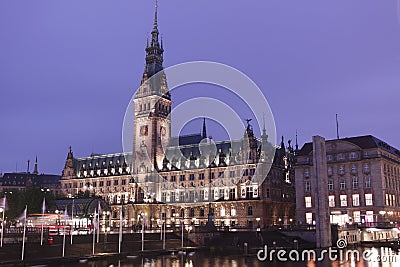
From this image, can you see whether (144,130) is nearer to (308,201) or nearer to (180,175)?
(180,175)

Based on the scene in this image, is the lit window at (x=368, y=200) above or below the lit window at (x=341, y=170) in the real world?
below

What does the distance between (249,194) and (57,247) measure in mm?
70726

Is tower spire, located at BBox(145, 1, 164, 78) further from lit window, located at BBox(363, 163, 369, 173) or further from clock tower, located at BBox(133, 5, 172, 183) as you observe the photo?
lit window, located at BBox(363, 163, 369, 173)

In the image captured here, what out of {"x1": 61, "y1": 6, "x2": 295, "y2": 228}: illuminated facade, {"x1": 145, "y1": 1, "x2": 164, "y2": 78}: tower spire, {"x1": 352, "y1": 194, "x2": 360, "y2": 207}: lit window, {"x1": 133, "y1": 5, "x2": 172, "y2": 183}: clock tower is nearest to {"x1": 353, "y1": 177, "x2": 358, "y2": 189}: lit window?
{"x1": 352, "y1": 194, "x2": 360, "y2": 207}: lit window

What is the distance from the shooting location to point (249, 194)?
124m

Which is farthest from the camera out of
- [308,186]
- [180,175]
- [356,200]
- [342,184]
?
[180,175]

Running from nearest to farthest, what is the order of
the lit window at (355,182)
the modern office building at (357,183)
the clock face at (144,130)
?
the modern office building at (357,183) → the lit window at (355,182) → the clock face at (144,130)

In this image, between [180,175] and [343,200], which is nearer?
[343,200]

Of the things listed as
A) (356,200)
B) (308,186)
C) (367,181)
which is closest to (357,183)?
(367,181)

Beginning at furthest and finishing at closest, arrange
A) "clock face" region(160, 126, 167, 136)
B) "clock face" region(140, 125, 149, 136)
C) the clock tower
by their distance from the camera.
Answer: "clock face" region(160, 126, 167, 136) < "clock face" region(140, 125, 149, 136) < the clock tower

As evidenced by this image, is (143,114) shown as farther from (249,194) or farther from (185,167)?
(249,194)

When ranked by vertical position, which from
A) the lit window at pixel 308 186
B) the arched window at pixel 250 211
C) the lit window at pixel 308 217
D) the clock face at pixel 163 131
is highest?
the clock face at pixel 163 131

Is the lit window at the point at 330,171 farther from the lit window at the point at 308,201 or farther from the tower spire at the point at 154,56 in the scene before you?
the tower spire at the point at 154,56

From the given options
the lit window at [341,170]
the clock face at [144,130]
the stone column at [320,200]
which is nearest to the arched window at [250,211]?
the lit window at [341,170]
